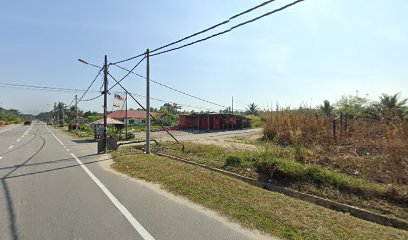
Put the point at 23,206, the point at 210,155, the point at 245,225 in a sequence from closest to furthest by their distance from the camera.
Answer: the point at 245,225
the point at 23,206
the point at 210,155

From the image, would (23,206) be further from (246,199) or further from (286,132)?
(286,132)

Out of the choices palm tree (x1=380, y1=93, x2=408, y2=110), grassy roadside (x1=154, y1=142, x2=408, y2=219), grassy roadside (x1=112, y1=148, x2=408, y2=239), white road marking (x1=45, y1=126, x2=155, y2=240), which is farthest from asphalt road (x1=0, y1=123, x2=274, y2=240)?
palm tree (x1=380, y1=93, x2=408, y2=110)

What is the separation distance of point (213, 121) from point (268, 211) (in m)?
40.7

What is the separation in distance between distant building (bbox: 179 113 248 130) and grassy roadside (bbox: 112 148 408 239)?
35688 millimetres

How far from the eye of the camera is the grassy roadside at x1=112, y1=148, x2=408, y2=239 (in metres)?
4.17

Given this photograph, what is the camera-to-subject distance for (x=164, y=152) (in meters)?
14.1

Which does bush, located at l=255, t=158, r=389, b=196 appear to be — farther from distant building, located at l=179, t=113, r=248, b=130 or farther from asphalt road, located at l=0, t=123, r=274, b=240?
distant building, located at l=179, t=113, r=248, b=130

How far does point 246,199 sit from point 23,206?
15.8 feet

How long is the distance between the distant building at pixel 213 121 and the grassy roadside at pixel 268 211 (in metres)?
35.7

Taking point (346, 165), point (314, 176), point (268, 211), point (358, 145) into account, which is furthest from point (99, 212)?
point (358, 145)

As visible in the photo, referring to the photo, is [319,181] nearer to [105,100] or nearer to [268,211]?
[268,211]

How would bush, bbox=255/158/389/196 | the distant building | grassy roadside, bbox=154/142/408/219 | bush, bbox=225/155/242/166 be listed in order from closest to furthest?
grassy roadside, bbox=154/142/408/219 → bush, bbox=255/158/389/196 → bush, bbox=225/155/242/166 → the distant building

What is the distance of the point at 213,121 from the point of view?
150 ft

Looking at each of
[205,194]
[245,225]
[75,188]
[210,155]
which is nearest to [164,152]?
[210,155]
